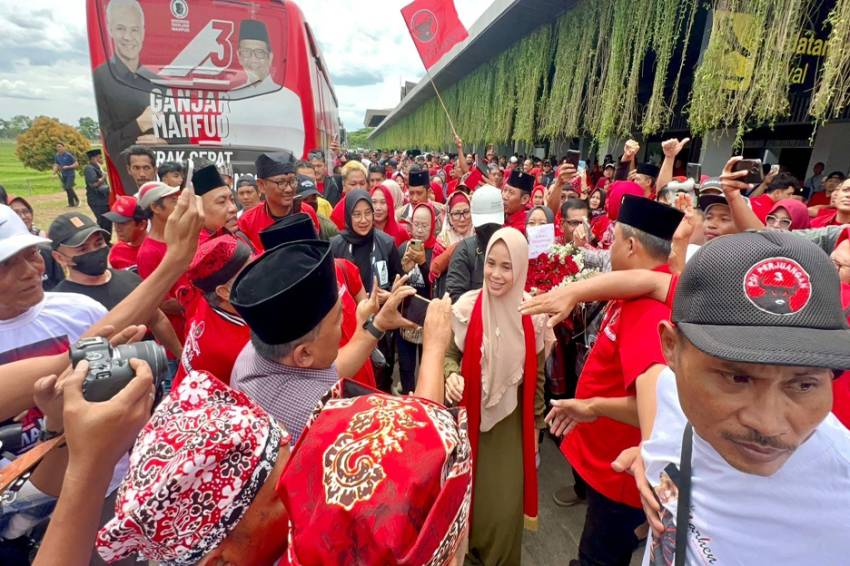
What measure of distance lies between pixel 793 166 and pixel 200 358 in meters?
10.4

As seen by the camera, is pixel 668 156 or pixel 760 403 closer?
pixel 760 403

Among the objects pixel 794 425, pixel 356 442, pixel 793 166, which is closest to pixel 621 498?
pixel 794 425

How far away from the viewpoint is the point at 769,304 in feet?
2.76

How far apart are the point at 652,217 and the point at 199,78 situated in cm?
619

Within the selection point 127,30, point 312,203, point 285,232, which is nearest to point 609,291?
point 285,232

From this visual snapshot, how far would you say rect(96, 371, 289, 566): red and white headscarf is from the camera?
0.74 m

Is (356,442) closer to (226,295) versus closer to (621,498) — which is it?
(226,295)

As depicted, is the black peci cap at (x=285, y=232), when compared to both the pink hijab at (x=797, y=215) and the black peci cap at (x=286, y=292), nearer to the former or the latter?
the black peci cap at (x=286, y=292)

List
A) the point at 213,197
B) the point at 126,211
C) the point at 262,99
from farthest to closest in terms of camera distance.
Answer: the point at 262,99 < the point at 126,211 < the point at 213,197

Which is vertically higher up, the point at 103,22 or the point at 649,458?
the point at 103,22

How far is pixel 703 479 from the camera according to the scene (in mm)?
1053

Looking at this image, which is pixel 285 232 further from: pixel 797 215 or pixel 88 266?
pixel 797 215

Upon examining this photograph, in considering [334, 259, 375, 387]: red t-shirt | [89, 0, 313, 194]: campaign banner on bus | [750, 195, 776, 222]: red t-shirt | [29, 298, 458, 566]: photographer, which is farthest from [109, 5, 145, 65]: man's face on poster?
[750, 195, 776, 222]: red t-shirt

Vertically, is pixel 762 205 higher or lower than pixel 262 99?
lower
